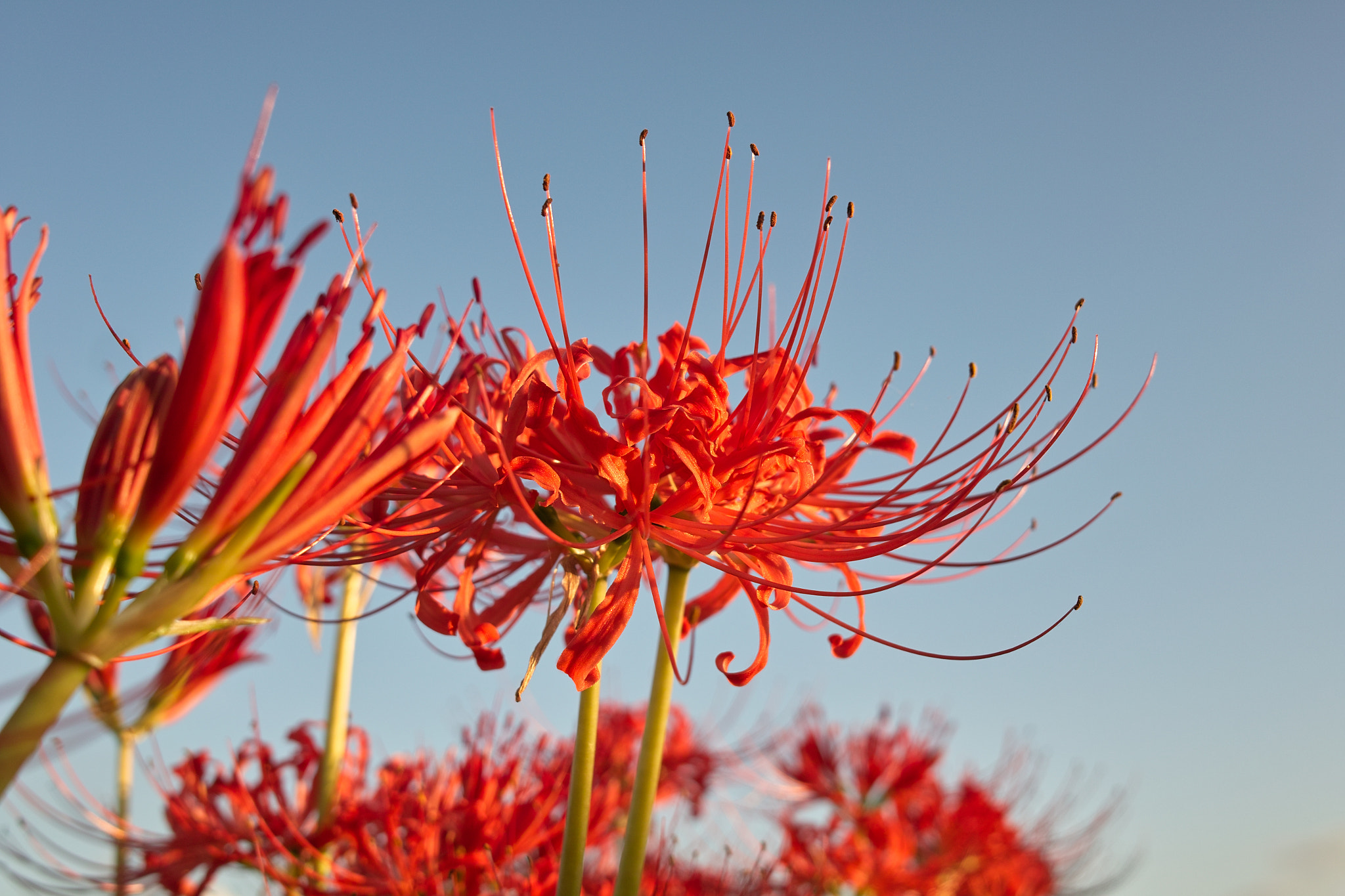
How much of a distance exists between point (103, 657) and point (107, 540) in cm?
14

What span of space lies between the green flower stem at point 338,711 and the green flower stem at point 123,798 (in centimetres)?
76

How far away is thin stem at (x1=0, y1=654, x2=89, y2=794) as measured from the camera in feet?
3.25

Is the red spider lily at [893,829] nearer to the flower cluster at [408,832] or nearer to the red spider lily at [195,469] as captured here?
the flower cluster at [408,832]

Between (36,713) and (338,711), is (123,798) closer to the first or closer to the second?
(338,711)

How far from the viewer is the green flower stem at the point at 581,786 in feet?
6.02

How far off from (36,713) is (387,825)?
7.00ft

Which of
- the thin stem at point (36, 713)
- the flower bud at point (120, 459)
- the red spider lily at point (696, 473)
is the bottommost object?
the thin stem at point (36, 713)

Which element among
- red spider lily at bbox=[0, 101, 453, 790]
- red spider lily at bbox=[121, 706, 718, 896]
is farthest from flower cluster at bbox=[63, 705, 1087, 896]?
red spider lily at bbox=[0, 101, 453, 790]

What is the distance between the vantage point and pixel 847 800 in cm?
617

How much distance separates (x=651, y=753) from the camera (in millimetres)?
1985

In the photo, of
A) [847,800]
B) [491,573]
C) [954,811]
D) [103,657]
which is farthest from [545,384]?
[954,811]

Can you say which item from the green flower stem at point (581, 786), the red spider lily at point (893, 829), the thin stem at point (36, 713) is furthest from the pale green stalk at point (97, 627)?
the red spider lily at point (893, 829)

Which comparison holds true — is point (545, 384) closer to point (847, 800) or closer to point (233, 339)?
point (233, 339)

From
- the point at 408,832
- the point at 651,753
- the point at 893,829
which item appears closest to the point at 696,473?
the point at 651,753
